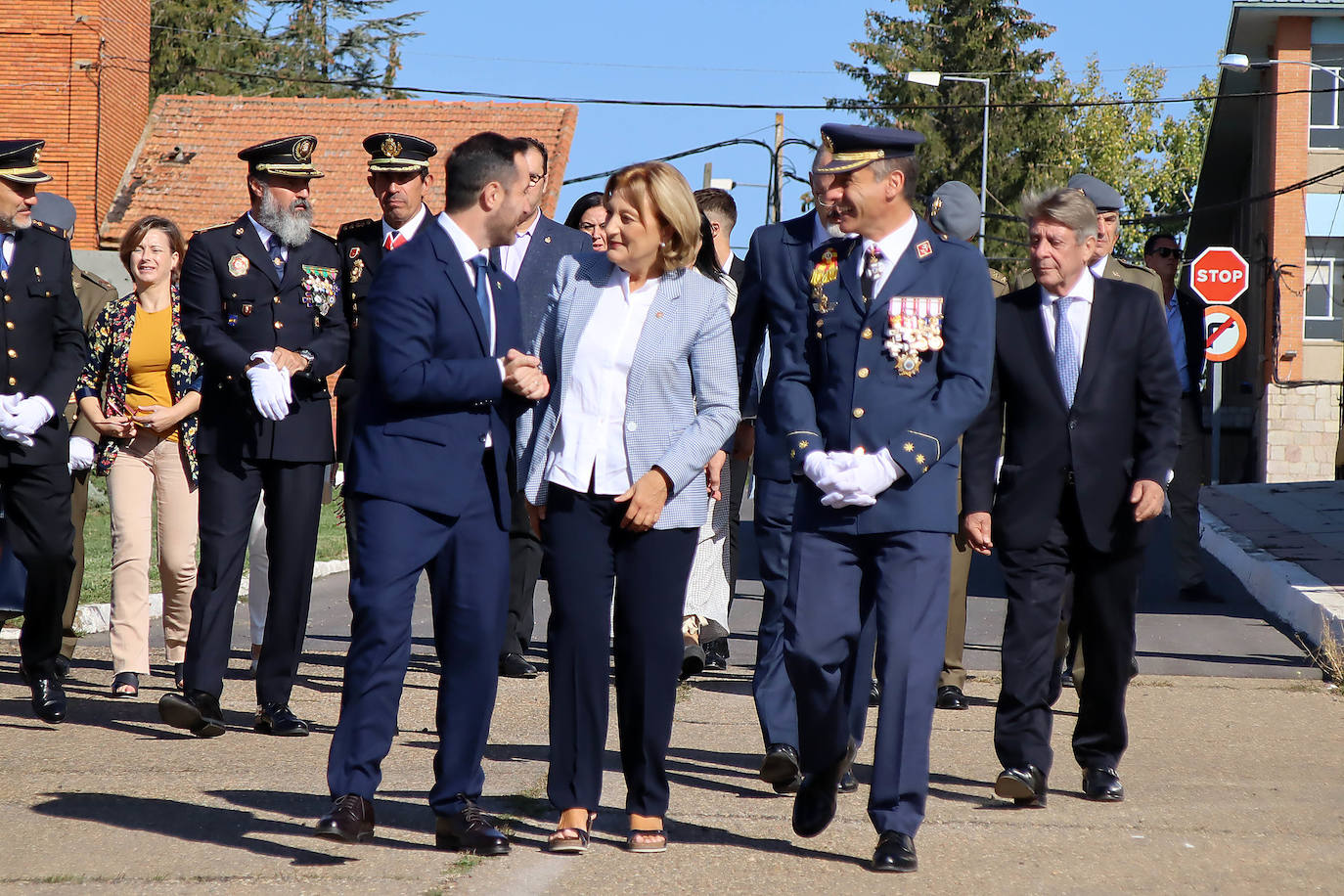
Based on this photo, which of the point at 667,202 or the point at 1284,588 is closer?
the point at 667,202

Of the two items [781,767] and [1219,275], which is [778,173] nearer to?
[1219,275]

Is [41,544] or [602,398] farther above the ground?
[602,398]

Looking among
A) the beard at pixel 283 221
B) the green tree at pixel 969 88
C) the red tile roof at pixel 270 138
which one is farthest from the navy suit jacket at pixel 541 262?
the green tree at pixel 969 88

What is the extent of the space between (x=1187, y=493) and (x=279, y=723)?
6791mm

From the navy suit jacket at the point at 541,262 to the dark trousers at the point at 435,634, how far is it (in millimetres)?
1749

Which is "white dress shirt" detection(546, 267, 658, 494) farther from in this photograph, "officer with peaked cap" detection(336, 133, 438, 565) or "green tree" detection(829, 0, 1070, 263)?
"green tree" detection(829, 0, 1070, 263)

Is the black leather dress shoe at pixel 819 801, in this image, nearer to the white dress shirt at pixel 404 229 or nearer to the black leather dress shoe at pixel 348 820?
the black leather dress shoe at pixel 348 820

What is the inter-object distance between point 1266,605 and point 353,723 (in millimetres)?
8274

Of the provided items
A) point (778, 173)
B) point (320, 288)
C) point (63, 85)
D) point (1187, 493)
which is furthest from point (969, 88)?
point (320, 288)

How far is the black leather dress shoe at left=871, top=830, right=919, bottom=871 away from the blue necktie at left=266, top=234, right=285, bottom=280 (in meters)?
3.59

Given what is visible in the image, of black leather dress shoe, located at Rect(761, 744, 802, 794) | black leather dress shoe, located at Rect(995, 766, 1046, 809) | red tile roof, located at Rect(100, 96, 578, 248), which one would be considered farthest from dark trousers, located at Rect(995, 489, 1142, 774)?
red tile roof, located at Rect(100, 96, 578, 248)

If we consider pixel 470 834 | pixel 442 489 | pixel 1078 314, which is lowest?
pixel 470 834

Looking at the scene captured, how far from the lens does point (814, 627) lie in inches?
197

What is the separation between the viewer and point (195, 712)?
21.2 feet
